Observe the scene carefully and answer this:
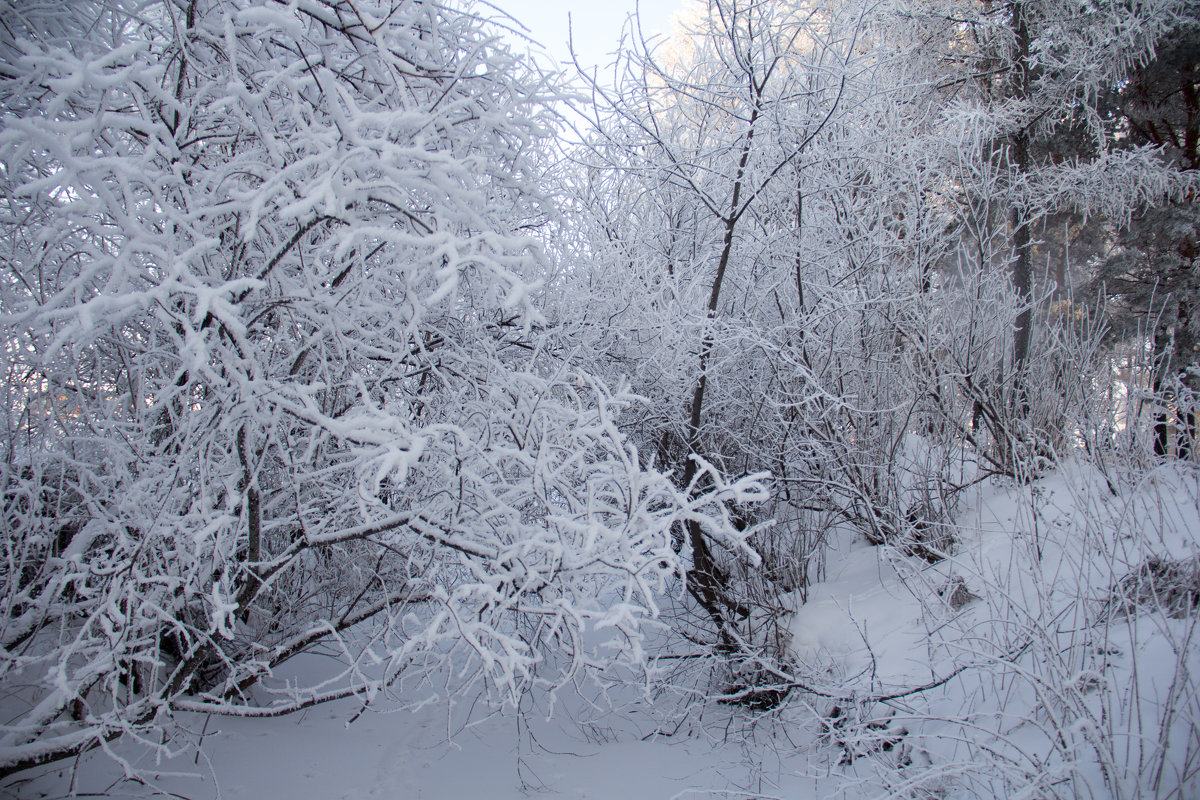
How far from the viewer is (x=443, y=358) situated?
3018mm

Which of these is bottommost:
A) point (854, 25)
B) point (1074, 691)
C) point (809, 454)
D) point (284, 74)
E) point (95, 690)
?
point (95, 690)

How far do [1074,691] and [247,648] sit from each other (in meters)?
4.14

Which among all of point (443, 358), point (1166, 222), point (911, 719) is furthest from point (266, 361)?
point (1166, 222)

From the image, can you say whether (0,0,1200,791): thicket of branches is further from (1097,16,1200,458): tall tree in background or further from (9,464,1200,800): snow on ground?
(1097,16,1200,458): tall tree in background

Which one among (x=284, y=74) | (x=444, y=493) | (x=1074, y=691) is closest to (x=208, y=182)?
(x=284, y=74)

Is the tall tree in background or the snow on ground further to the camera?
the tall tree in background

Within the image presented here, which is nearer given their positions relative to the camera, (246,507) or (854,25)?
(246,507)

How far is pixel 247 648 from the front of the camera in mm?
3717

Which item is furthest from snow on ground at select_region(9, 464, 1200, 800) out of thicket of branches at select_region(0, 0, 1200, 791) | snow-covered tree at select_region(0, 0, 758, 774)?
snow-covered tree at select_region(0, 0, 758, 774)

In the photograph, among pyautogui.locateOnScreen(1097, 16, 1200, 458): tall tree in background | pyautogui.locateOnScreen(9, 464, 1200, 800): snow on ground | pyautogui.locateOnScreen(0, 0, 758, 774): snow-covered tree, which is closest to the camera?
pyautogui.locateOnScreen(0, 0, 758, 774): snow-covered tree

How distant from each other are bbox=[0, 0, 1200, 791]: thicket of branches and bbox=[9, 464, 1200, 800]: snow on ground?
1.01ft

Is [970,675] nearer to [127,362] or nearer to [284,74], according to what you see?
[284,74]

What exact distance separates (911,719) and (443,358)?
2976 mm

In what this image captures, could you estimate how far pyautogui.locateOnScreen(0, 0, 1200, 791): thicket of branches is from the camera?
2.07 meters
